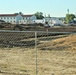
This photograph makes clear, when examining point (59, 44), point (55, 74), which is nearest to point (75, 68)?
point (55, 74)

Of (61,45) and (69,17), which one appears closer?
(61,45)

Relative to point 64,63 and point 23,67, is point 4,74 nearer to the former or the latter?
point 23,67

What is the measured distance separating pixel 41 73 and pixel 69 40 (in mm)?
14992

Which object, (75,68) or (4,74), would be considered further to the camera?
(75,68)

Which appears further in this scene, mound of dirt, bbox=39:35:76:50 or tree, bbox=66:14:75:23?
tree, bbox=66:14:75:23

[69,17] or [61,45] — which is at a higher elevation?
[61,45]

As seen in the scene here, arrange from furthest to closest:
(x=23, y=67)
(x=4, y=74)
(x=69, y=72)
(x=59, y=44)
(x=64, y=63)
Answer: (x=59, y=44) < (x=64, y=63) < (x=23, y=67) < (x=69, y=72) < (x=4, y=74)

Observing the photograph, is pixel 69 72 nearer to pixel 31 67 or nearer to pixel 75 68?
pixel 75 68

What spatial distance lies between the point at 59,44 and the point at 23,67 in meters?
12.2

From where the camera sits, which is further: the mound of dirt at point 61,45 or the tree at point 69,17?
the tree at point 69,17

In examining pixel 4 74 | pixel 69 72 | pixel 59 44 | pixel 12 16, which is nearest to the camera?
pixel 4 74

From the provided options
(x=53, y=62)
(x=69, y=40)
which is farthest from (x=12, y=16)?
(x=53, y=62)

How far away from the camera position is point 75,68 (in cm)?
1412

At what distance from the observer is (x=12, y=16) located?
6088 inches
